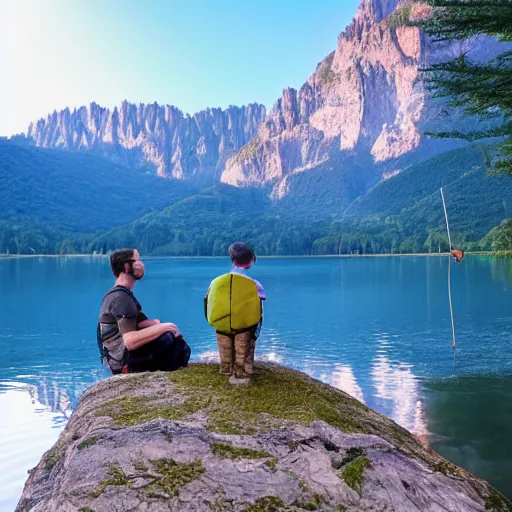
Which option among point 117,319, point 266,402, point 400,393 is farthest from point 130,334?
point 400,393

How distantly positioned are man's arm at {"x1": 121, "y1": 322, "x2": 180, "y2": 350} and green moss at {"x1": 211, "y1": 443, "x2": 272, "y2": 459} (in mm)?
2283

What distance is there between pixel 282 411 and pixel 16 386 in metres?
17.4

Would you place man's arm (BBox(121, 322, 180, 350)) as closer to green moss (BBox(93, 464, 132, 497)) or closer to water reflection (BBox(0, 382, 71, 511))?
green moss (BBox(93, 464, 132, 497))

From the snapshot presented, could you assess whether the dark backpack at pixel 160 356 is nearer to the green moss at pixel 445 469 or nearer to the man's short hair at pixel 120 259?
the man's short hair at pixel 120 259

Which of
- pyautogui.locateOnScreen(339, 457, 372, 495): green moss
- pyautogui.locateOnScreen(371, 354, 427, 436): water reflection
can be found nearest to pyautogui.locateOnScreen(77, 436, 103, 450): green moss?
→ pyautogui.locateOnScreen(339, 457, 372, 495): green moss

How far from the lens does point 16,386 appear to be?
63.7 feet

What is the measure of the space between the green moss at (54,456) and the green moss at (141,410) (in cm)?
54

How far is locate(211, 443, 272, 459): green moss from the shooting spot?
3795 mm

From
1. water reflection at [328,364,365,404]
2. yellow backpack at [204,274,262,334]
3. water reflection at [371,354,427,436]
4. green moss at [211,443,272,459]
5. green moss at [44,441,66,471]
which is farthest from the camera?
water reflection at [328,364,365,404]

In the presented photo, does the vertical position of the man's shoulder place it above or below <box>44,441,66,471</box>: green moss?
above

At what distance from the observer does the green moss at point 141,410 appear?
13.9ft

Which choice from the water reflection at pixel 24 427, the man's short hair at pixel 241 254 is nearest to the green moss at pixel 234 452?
the man's short hair at pixel 241 254

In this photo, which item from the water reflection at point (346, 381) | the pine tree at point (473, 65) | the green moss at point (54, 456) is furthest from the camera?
the water reflection at point (346, 381)

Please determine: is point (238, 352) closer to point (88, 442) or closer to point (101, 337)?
point (88, 442)
